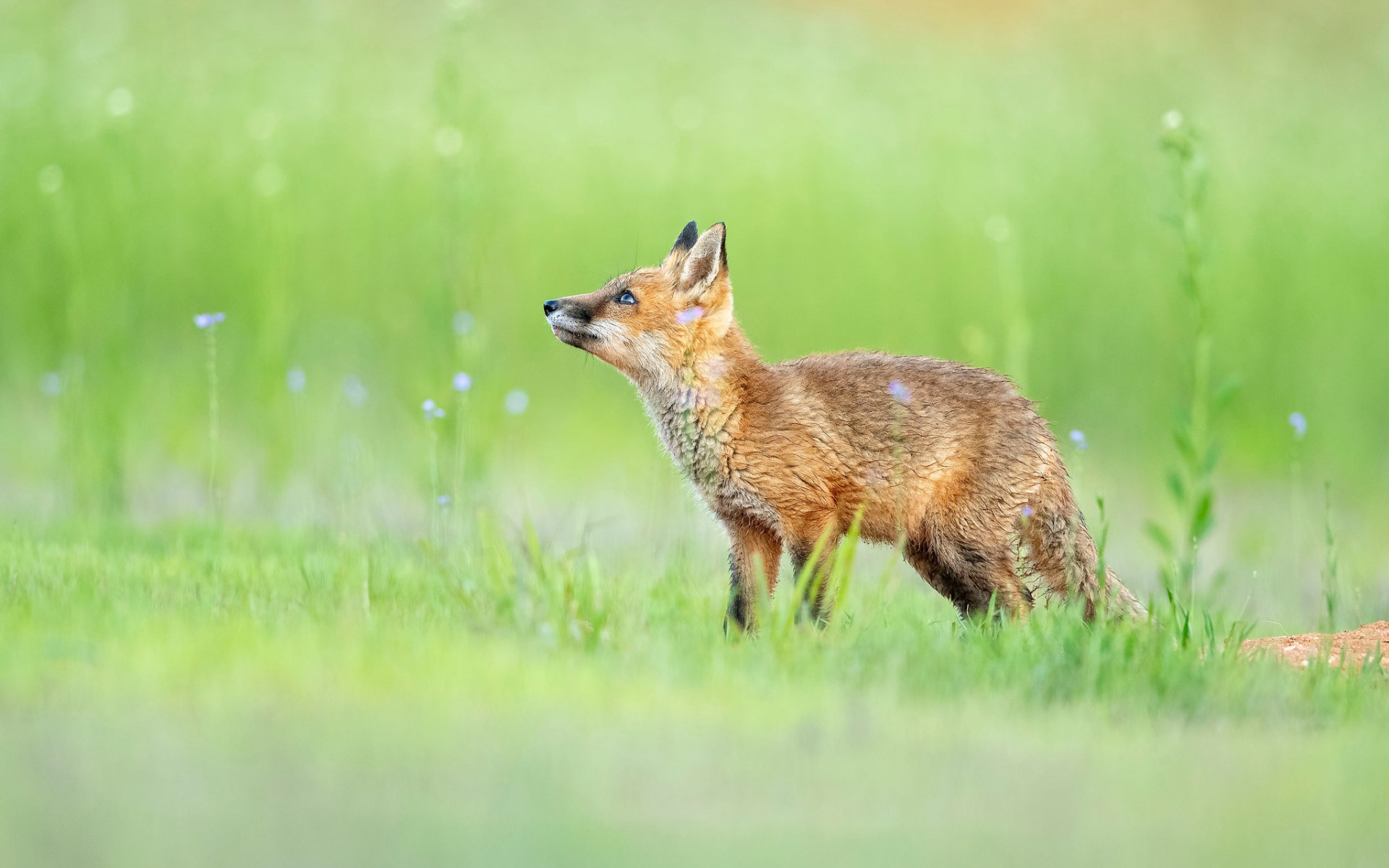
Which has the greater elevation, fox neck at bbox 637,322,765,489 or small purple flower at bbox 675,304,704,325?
small purple flower at bbox 675,304,704,325

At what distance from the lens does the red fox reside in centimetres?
555

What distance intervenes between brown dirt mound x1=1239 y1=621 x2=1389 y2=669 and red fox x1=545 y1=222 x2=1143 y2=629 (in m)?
0.55

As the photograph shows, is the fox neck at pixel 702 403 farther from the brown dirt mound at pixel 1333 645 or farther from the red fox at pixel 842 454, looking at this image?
the brown dirt mound at pixel 1333 645

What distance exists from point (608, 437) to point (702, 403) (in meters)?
3.27

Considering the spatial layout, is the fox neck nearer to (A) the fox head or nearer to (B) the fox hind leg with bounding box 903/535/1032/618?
(A) the fox head

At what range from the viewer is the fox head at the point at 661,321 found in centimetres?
576

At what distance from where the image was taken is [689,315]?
18.7ft

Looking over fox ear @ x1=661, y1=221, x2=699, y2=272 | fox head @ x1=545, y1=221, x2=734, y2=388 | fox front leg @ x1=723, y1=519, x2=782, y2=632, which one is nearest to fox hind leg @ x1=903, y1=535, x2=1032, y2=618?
fox front leg @ x1=723, y1=519, x2=782, y2=632

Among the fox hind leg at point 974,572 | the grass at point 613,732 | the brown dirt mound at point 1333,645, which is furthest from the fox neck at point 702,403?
the brown dirt mound at point 1333,645

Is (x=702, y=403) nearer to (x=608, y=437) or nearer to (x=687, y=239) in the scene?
(x=687, y=239)

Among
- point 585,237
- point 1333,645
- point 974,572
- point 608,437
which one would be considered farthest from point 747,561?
point 585,237

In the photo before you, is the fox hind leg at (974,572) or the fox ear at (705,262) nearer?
the fox hind leg at (974,572)

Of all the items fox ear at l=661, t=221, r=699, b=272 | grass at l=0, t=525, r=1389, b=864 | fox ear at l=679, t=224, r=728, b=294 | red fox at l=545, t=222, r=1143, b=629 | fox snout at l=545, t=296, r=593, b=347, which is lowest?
grass at l=0, t=525, r=1389, b=864

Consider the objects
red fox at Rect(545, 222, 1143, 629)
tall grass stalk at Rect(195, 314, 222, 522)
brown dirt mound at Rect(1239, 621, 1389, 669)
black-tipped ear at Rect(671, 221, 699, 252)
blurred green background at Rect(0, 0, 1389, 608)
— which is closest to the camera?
brown dirt mound at Rect(1239, 621, 1389, 669)
